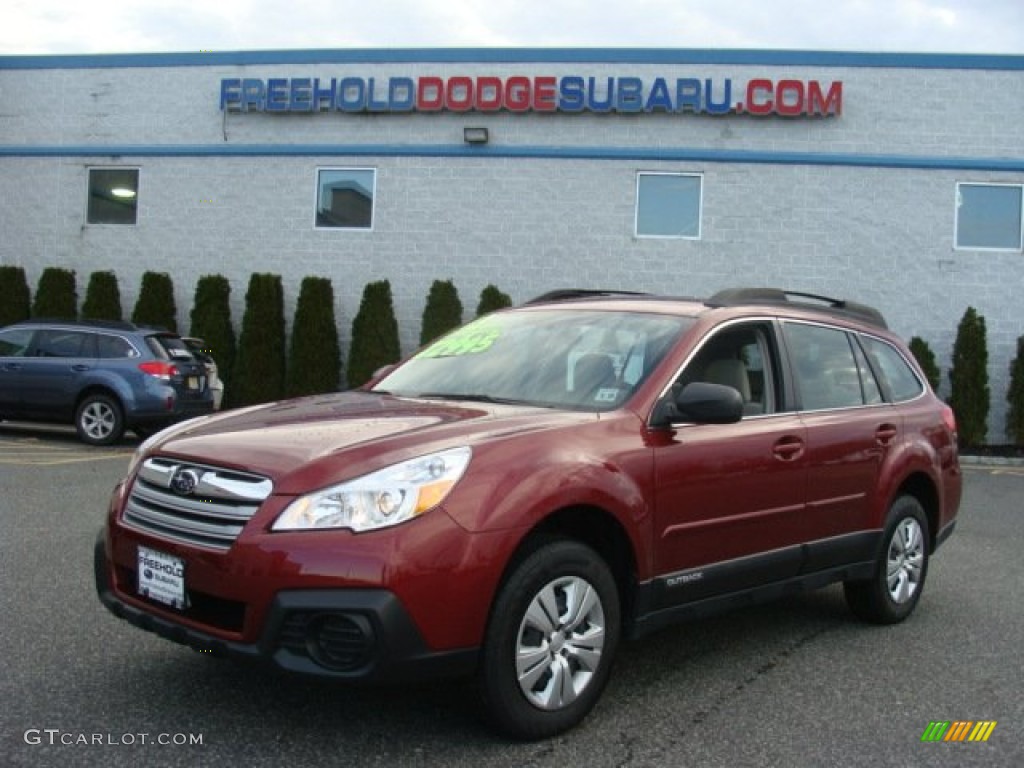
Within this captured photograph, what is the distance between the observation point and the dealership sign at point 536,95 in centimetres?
1669

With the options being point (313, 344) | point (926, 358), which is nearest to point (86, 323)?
point (313, 344)

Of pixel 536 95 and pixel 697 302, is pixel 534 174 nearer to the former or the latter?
pixel 536 95

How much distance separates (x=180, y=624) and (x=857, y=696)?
2718 mm

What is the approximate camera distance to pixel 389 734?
3.68 metres

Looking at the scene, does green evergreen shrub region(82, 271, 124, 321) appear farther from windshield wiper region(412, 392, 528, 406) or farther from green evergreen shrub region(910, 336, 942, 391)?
windshield wiper region(412, 392, 528, 406)

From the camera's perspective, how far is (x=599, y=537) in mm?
3996

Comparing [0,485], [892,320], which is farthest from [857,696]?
[892,320]

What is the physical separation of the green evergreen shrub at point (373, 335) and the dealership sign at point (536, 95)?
3236 millimetres

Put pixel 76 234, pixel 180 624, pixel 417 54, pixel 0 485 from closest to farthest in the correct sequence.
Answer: pixel 180 624
pixel 0 485
pixel 417 54
pixel 76 234

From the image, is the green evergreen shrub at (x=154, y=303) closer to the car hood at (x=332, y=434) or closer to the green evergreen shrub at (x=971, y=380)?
the green evergreen shrub at (x=971, y=380)

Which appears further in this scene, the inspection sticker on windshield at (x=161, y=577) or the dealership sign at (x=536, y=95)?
the dealership sign at (x=536, y=95)

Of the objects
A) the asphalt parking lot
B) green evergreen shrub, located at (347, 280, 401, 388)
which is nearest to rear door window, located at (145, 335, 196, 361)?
green evergreen shrub, located at (347, 280, 401, 388)

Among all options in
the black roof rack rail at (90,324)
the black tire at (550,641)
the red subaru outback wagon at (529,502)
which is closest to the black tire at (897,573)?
the red subaru outback wagon at (529,502)

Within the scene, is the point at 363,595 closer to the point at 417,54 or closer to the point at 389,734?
the point at 389,734
